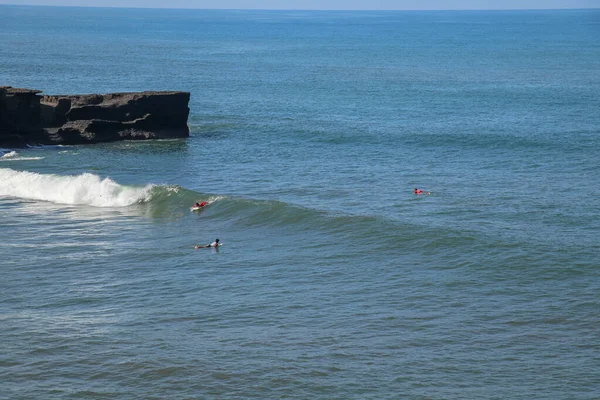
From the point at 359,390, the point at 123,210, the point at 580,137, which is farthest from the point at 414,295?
the point at 580,137

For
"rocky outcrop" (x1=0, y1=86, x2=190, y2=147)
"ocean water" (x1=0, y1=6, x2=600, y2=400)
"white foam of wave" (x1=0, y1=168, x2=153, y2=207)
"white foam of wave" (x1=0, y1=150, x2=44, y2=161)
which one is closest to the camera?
"ocean water" (x1=0, y1=6, x2=600, y2=400)

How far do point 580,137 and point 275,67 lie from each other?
54.3 metres

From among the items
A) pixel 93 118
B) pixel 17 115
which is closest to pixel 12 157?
pixel 17 115

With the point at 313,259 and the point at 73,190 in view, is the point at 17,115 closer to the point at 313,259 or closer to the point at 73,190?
the point at 73,190

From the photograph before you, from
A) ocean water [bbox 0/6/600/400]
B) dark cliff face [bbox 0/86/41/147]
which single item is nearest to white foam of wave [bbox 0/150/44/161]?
ocean water [bbox 0/6/600/400]

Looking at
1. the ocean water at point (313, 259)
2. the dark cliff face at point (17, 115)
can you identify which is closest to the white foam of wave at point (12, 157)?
the ocean water at point (313, 259)

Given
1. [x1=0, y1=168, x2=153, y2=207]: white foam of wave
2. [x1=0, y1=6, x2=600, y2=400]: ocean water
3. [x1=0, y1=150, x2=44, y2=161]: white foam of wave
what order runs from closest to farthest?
[x1=0, y1=6, x2=600, y2=400]: ocean water
[x1=0, y1=168, x2=153, y2=207]: white foam of wave
[x1=0, y1=150, x2=44, y2=161]: white foam of wave

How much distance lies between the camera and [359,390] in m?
20.8

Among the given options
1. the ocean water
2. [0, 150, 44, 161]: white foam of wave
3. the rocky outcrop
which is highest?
the rocky outcrop

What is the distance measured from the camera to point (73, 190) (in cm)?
4116

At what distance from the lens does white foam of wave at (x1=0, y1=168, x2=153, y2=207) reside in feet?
132

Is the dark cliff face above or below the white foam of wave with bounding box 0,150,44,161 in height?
above

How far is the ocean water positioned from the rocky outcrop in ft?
5.27

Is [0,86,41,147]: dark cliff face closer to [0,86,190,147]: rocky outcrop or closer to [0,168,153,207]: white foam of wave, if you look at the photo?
[0,86,190,147]: rocky outcrop
